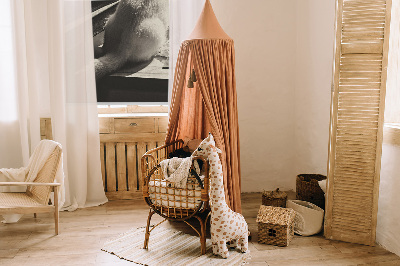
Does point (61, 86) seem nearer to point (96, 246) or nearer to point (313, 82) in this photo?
point (96, 246)

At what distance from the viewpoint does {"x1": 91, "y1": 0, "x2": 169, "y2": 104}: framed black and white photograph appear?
3797mm

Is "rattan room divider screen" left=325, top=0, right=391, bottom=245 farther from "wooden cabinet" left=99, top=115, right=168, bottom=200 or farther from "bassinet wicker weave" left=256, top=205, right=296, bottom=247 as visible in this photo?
"wooden cabinet" left=99, top=115, right=168, bottom=200

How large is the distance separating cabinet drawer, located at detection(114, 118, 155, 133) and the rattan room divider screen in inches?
72.9

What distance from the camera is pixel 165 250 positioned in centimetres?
267

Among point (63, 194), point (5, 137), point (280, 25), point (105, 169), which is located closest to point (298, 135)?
point (280, 25)

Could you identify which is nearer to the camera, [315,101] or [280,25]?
[315,101]

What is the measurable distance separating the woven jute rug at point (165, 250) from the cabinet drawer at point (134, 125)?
1.14 metres

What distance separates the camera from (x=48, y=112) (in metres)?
3.66

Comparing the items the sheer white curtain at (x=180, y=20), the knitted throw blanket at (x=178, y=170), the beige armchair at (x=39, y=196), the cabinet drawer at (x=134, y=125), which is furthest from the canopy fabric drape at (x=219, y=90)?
the beige armchair at (x=39, y=196)

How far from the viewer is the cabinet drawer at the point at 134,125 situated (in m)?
3.74

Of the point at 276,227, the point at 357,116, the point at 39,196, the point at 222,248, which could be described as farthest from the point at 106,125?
the point at 357,116

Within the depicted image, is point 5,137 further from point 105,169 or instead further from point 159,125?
point 159,125

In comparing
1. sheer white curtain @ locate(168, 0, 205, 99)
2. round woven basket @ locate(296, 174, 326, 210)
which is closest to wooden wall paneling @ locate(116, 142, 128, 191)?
sheer white curtain @ locate(168, 0, 205, 99)

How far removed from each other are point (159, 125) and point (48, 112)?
1137 millimetres
